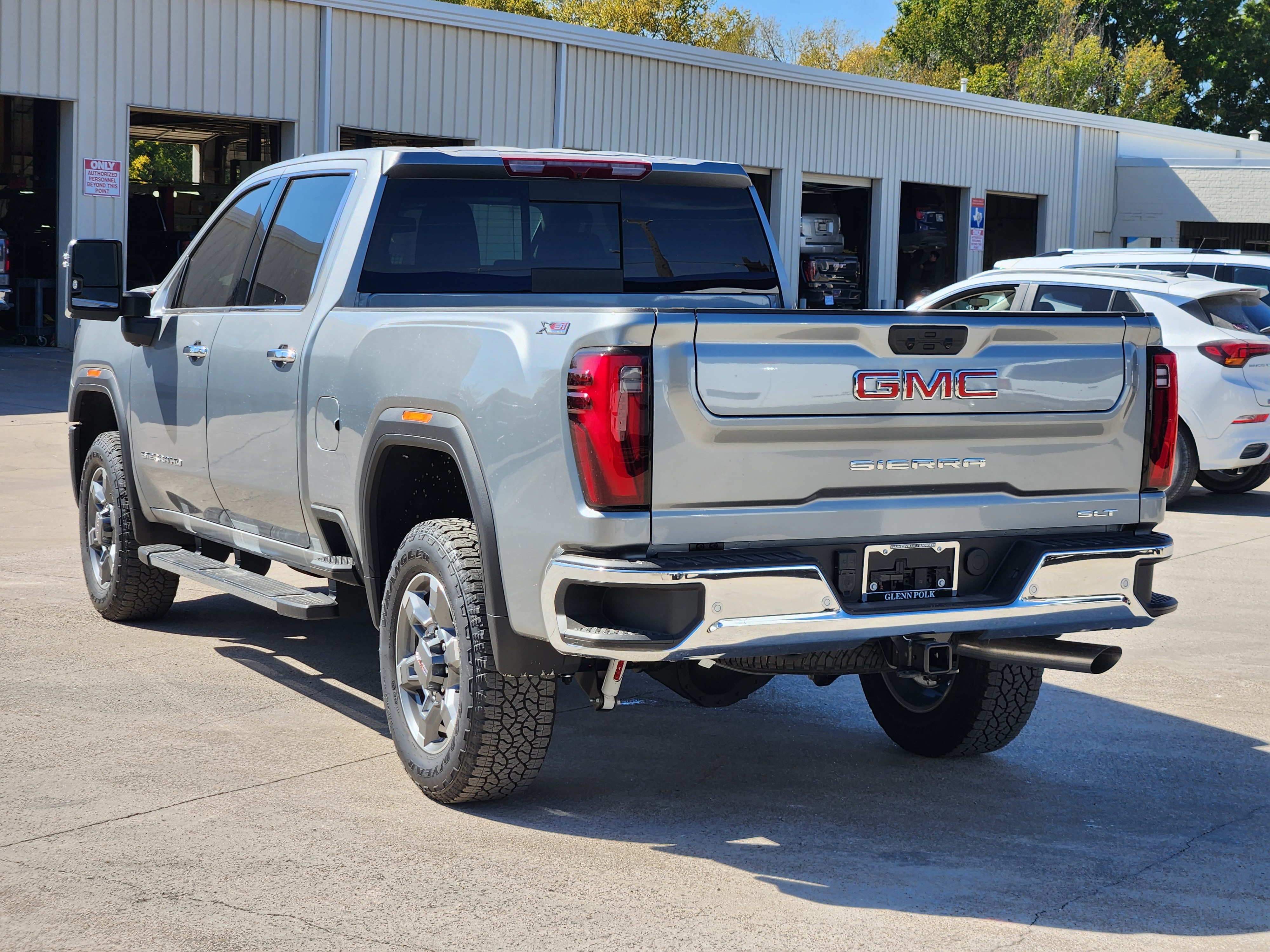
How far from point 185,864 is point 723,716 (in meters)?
2.40

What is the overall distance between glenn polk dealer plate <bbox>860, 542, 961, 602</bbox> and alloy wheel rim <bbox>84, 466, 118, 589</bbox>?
4079 millimetres

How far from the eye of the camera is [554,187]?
584cm

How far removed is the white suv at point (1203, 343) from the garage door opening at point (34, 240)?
1489 cm

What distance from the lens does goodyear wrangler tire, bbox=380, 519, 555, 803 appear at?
4.41 m

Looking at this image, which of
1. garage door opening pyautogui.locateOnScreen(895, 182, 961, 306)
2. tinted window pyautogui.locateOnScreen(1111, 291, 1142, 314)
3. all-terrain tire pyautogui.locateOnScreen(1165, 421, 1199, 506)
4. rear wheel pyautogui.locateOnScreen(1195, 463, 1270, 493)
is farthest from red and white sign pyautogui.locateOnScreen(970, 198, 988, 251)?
all-terrain tire pyautogui.locateOnScreen(1165, 421, 1199, 506)

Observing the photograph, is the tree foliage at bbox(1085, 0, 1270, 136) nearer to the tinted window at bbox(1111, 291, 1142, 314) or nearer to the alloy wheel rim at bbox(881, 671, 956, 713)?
the tinted window at bbox(1111, 291, 1142, 314)

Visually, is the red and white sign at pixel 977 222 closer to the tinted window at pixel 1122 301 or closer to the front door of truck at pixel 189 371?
the tinted window at pixel 1122 301

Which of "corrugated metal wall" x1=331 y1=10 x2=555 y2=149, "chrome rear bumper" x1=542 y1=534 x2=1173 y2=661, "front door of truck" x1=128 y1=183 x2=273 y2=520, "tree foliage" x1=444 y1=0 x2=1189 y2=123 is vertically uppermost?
"tree foliage" x1=444 y1=0 x2=1189 y2=123

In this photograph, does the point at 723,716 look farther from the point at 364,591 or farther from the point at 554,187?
the point at 554,187

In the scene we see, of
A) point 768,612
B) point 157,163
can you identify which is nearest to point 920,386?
point 768,612

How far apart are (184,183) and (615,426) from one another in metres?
26.1

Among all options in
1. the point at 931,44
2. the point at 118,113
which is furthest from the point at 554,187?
the point at 931,44

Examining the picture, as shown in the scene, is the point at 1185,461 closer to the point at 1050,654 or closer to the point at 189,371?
the point at 1050,654

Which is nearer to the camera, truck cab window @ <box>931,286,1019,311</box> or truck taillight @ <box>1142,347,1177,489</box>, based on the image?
truck taillight @ <box>1142,347,1177,489</box>
